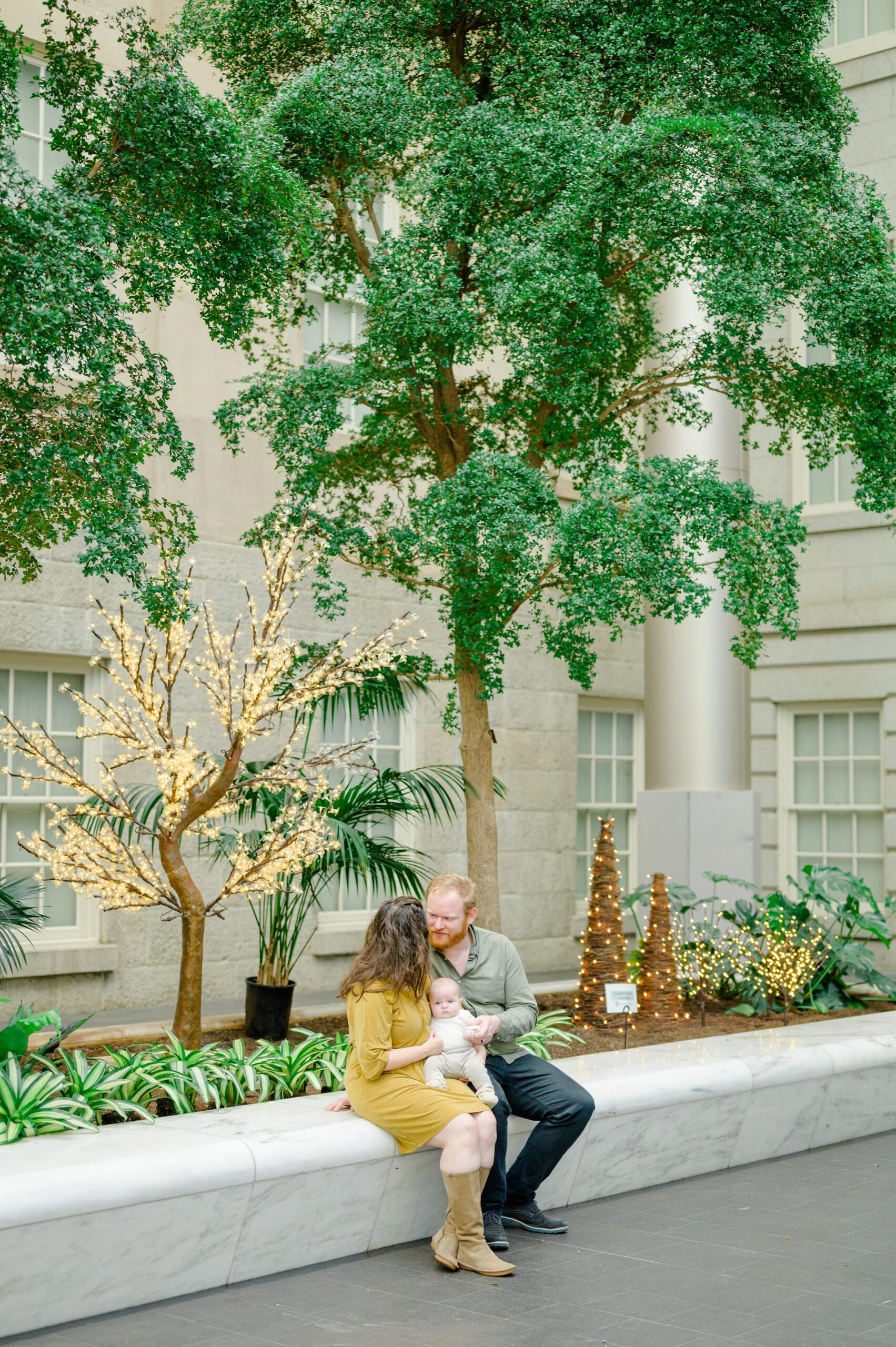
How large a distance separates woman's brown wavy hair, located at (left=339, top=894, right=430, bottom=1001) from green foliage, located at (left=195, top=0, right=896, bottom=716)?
2.94m

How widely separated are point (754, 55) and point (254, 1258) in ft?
24.1

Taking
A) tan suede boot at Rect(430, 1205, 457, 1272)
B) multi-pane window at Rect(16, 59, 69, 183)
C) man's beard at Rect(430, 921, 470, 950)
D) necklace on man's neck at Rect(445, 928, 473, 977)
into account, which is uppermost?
multi-pane window at Rect(16, 59, 69, 183)

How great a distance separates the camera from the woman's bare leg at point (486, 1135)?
5.70 meters

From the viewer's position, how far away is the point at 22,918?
8156 millimetres

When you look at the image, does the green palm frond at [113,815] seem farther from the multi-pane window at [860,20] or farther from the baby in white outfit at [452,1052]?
the multi-pane window at [860,20]

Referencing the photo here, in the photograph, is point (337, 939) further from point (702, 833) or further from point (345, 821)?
point (345, 821)

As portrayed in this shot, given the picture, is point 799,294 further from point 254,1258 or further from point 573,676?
point 254,1258

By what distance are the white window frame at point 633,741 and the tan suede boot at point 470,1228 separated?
10823mm

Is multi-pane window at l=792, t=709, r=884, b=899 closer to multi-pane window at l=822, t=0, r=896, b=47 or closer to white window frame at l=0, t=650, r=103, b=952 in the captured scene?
multi-pane window at l=822, t=0, r=896, b=47

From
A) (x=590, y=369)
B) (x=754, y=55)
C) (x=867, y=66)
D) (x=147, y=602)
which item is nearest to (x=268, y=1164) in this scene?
(x=147, y=602)

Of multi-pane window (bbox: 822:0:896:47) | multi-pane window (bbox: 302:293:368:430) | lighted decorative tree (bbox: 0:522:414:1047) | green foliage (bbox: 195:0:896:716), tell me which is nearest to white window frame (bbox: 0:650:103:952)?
green foliage (bbox: 195:0:896:716)

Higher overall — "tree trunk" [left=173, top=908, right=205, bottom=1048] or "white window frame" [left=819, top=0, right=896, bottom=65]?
"white window frame" [left=819, top=0, right=896, bottom=65]

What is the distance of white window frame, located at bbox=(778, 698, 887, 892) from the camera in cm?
1667

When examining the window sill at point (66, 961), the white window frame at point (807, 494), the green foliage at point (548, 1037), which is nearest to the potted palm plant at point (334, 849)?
the green foliage at point (548, 1037)
